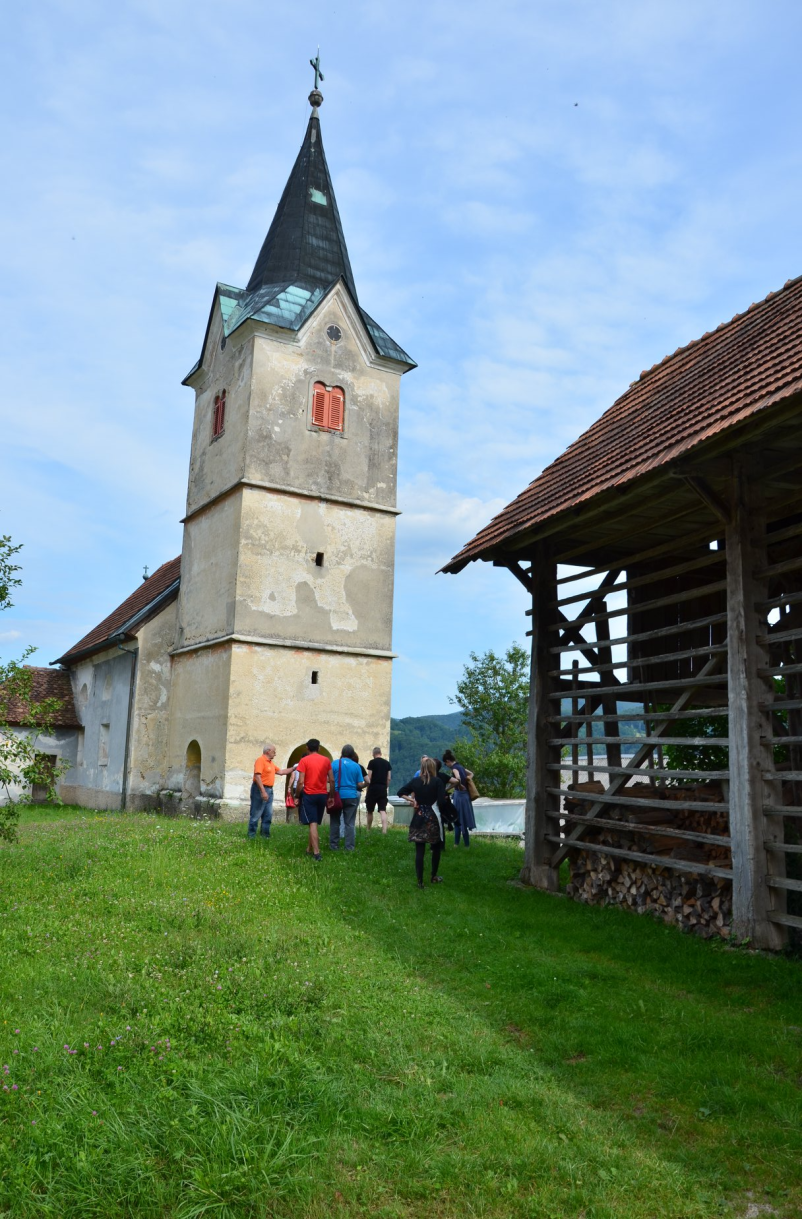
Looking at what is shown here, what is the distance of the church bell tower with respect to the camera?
76.1ft

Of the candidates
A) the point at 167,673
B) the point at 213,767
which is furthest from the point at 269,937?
the point at 167,673

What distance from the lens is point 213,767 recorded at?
23109 millimetres

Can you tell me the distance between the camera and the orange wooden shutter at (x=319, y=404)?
24859 mm

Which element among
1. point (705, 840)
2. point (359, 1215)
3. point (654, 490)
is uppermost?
point (654, 490)

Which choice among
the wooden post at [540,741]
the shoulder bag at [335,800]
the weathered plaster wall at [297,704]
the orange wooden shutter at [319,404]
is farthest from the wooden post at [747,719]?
the orange wooden shutter at [319,404]

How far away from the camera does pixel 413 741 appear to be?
110438 millimetres

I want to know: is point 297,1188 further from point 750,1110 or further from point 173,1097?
point 750,1110

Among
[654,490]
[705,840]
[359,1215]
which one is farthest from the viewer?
[654,490]

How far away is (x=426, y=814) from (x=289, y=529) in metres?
13.1

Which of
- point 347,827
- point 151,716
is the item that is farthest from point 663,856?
point 151,716

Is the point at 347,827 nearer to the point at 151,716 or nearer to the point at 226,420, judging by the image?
the point at 151,716

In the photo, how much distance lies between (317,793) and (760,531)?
7.39m

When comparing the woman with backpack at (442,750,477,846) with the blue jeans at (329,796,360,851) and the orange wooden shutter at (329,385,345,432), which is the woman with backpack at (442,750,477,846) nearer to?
the blue jeans at (329,796,360,851)

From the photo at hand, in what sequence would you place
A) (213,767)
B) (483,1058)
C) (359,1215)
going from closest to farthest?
(359,1215) < (483,1058) < (213,767)
